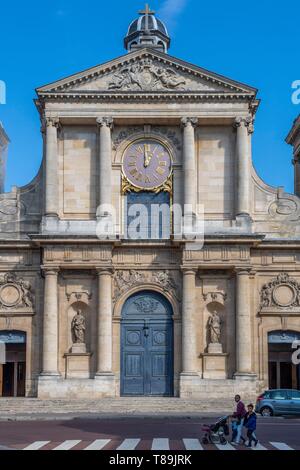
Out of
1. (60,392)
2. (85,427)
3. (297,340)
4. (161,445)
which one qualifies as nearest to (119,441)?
(161,445)

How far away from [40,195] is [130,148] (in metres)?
4.90

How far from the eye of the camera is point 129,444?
24.4 m

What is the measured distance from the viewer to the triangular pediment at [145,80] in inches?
1708

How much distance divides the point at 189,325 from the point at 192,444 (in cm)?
1759

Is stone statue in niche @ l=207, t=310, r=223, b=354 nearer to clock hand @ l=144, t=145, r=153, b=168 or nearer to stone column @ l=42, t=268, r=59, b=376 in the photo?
stone column @ l=42, t=268, r=59, b=376

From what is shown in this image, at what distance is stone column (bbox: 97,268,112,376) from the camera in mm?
41969

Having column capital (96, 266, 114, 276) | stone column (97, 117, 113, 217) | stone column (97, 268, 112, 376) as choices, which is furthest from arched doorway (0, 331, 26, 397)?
stone column (97, 117, 113, 217)

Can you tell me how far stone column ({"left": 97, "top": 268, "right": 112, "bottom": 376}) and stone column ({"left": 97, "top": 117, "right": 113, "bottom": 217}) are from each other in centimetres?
305

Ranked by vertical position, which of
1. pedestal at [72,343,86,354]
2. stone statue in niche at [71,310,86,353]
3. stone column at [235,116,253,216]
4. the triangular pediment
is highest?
the triangular pediment

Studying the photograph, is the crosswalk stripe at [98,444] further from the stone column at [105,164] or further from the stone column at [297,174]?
the stone column at [297,174]

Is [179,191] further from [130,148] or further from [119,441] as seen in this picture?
[119,441]

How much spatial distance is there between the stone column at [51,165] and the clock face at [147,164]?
3.37 meters

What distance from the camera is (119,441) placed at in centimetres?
2541

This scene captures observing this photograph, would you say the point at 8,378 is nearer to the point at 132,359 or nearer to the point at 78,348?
the point at 78,348
